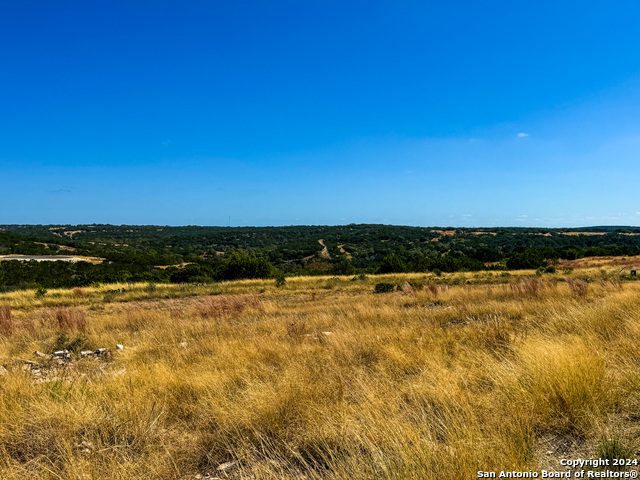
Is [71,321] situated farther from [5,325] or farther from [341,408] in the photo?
[341,408]

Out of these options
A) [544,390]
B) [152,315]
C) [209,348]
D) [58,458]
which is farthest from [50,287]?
[544,390]

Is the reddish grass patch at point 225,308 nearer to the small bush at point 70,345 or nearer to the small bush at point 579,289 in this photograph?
the small bush at point 70,345

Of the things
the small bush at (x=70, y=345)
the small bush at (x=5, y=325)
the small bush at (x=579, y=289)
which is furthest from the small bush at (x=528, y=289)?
the small bush at (x=5, y=325)

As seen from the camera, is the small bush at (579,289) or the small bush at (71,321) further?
the small bush at (579,289)

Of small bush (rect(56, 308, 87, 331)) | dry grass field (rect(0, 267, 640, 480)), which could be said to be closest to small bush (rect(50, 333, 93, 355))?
dry grass field (rect(0, 267, 640, 480))

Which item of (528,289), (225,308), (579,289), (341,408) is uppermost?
(341,408)

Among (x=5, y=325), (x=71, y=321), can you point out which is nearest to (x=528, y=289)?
(x=71, y=321)

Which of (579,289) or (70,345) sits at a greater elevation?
(579,289)

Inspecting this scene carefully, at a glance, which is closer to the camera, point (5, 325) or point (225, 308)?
point (5, 325)

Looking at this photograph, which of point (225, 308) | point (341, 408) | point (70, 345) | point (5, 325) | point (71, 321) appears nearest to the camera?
point (341, 408)

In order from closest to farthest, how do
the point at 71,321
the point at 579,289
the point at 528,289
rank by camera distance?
the point at 71,321, the point at 579,289, the point at 528,289

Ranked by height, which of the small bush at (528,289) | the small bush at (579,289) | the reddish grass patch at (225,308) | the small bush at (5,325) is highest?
the small bush at (579,289)

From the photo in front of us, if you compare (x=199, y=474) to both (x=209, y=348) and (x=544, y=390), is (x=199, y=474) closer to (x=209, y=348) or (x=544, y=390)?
(x=544, y=390)

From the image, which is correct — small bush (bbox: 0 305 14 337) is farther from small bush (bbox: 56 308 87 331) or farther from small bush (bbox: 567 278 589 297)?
small bush (bbox: 567 278 589 297)
